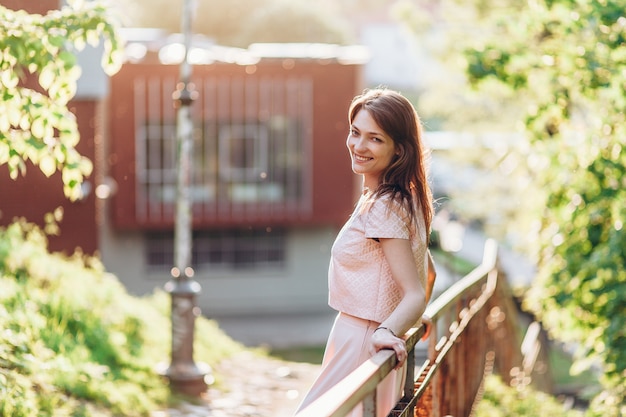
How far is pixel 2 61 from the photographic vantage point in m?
5.11

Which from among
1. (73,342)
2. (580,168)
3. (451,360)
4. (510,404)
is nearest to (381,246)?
(451,360)

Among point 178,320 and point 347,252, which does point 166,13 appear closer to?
point 178,320

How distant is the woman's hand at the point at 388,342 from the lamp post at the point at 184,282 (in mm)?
6884

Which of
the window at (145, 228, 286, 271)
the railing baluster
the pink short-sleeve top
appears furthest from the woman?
the window at (145, 228, 286, 271)

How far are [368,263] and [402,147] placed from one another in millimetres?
417

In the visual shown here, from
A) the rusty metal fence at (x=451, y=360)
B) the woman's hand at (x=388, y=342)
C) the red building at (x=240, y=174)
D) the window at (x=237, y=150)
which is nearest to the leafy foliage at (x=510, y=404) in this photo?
the rusty metal fence at (x=451, y=360)

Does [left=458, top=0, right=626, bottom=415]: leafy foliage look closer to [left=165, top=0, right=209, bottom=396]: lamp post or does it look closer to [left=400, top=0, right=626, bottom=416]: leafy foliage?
[left=400, top=0, right=626, bottom=416]: leafy foliage

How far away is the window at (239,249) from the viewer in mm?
30969

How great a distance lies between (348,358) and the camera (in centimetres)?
394

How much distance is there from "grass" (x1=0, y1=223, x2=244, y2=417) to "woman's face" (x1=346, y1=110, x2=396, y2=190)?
8.04ft

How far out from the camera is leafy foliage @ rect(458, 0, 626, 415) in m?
8.88

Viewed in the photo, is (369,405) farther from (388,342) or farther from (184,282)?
(184,282)

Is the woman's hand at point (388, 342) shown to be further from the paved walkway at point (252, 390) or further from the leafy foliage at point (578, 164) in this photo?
the paved walkway at point (252, 390)

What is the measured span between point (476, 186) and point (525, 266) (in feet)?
40.7
